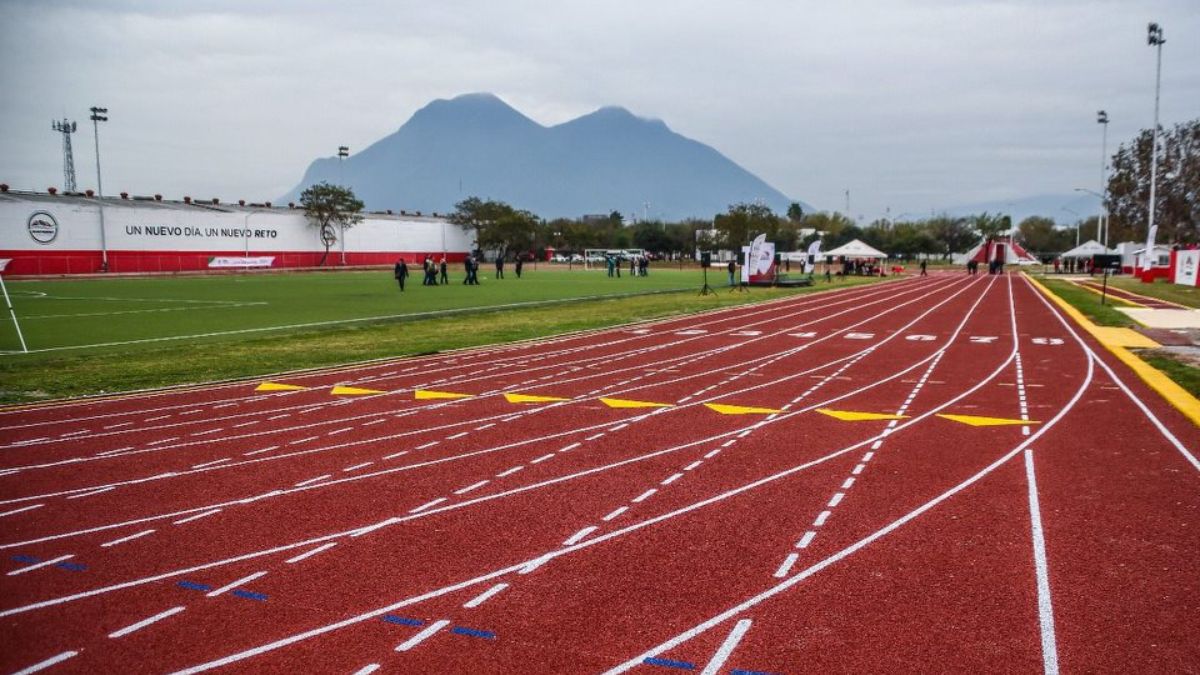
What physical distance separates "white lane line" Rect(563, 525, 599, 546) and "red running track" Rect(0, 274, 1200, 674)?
0.04 metres

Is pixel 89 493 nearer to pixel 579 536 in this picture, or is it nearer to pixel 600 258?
pixel 579 536

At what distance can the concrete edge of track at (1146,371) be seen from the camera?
10.1 metres

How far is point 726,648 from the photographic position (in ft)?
13.7

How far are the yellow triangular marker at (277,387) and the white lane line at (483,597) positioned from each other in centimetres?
780

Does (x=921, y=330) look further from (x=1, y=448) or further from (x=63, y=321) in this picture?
(x=63, y=321)

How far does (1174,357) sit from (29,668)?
17165mm

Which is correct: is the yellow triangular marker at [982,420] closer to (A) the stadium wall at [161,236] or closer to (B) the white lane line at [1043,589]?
(B) the white lane line at [1043,589]

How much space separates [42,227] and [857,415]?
59.9m

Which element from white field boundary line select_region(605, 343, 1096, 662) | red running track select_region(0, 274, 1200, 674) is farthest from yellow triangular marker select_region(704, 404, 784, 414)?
white field boundary line select_region(605, 343, 1096, 662)

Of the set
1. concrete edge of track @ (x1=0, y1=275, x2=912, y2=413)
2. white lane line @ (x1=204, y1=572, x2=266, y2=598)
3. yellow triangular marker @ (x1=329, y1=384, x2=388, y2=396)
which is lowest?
white lane line @ (x1=204, y1=572, x2=266, y2=598)

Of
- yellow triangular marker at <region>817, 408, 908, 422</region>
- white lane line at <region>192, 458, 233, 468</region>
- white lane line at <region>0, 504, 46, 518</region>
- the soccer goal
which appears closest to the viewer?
white lane line at <region>0, 504, 46, 518</region>

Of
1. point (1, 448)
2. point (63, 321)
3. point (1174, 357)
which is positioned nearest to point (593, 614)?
point (1, 448)

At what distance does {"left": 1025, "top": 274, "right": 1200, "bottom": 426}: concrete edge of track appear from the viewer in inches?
399

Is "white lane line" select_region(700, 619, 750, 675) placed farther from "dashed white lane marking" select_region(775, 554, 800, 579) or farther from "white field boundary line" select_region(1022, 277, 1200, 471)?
"white field boundary line" select_region(1022, 277, 1200, 471)
